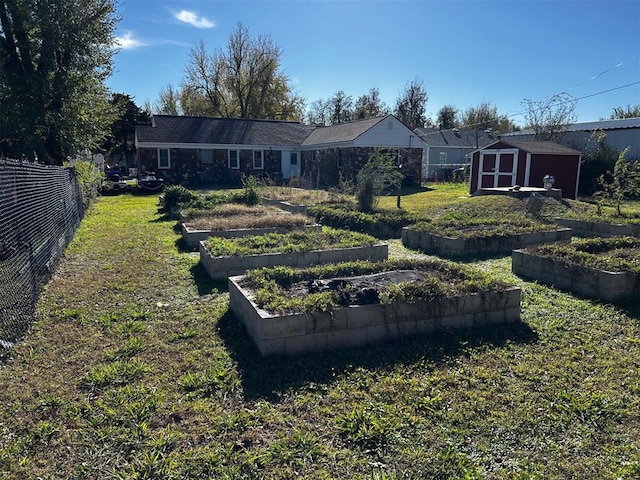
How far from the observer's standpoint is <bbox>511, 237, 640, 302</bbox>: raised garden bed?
537cm

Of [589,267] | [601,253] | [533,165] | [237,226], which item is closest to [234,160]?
[533,165]

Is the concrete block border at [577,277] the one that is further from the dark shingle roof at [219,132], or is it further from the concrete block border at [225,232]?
the dark shingle roof at [219,132]

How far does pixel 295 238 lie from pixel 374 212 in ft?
14.8

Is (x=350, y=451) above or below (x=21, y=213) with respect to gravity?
below

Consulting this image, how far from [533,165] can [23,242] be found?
1811 cm

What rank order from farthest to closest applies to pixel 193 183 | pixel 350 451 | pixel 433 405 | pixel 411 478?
pixel 193 183, pixel 433 405, pixel 350 451, pixel 411 478

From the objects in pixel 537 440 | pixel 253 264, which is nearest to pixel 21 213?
pixel 253 264

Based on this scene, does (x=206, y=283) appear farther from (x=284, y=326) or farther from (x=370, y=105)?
(x=370, y=105)

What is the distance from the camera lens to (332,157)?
83.9ft

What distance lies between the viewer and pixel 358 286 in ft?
15.6

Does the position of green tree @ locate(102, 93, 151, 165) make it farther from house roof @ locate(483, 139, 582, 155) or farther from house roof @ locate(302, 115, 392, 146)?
house roof @ locate(483, 139, 582, 155)

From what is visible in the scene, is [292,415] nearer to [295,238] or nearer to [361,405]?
[361,405]

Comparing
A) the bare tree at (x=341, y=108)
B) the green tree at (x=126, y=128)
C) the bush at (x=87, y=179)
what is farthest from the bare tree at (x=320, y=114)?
the bush at (x=87, y=179)

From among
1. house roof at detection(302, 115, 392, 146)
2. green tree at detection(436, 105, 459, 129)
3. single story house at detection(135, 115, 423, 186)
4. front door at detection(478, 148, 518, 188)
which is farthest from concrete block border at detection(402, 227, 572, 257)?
green tree at detection(436, 105, 459, 129)
